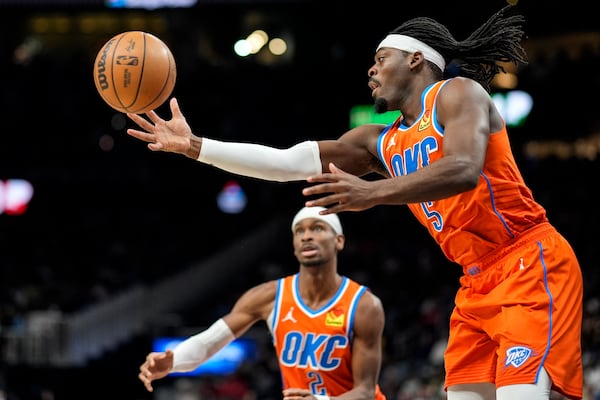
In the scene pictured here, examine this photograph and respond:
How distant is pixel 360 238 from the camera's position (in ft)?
62.6

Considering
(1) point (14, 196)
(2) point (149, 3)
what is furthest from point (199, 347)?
(1) point (14, 196)

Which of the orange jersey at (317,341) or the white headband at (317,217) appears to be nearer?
the orange jersey at (317,341)

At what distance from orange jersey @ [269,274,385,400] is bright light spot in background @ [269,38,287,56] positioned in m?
18.7

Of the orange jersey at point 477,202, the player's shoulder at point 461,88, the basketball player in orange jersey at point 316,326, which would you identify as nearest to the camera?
the player's shoulder at point 461,88

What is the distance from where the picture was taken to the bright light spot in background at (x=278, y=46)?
24.4m

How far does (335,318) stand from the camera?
20.1ft

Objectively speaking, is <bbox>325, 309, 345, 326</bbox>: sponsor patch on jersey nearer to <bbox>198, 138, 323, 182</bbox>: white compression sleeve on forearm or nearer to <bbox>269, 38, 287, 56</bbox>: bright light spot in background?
<bbox>198, 138, 323, 182</bbox>: white compression sleeve on forearm

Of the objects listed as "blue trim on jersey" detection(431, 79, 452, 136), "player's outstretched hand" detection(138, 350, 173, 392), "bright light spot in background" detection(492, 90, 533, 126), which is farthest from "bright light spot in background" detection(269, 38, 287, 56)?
"blue trim on jersey" detection(431, 79, 452, 136)

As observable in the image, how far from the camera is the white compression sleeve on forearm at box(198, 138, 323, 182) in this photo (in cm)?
456

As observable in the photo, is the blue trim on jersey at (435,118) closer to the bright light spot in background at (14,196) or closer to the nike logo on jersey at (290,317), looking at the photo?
the nike logo on jersey at (290,317)

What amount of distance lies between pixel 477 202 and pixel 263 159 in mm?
1091

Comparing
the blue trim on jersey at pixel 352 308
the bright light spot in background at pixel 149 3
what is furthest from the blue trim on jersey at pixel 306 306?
the bright light spot in background at pixel 149 3

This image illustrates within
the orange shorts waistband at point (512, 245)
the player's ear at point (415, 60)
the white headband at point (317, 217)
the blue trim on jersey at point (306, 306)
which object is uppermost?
the player's ear at point (415, 60)

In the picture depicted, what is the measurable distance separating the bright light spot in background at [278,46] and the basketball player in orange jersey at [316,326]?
1841 centimetres
